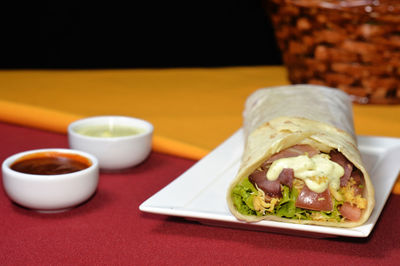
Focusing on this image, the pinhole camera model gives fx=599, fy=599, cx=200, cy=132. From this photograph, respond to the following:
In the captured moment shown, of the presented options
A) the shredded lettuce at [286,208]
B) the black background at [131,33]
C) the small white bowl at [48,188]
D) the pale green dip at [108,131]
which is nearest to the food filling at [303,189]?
the shredded lettuce at [286,208]

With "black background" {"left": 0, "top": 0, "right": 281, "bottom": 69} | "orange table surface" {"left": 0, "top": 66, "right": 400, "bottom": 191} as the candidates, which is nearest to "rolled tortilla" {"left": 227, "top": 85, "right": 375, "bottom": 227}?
"orange table surface" {"left": 0, "top": 66, "right": 400, "bottom": 191}

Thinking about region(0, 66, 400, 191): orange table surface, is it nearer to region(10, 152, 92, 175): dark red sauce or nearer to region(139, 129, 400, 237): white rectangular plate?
region(139, 129, 400, 237): white rectangular plate

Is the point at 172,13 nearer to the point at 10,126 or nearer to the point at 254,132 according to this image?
the point at 10,126

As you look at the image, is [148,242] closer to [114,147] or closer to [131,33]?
[114,147]

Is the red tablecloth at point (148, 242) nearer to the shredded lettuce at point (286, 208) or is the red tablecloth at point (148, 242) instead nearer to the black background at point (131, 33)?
the shredded lettuce at point (286, 208)

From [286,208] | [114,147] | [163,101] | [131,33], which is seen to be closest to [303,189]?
[286,208]
